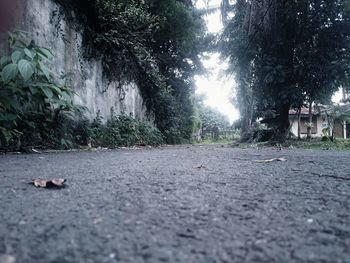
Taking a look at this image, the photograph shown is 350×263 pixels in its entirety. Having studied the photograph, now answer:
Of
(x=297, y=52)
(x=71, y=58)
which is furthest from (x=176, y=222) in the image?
(x=297, y=52)

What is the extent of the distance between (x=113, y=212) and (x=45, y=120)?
143 inches

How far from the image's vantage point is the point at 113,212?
1.12 metres

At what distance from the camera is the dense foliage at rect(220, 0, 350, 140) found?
819cm

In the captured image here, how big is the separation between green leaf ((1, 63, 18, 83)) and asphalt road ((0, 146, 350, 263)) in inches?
76.7

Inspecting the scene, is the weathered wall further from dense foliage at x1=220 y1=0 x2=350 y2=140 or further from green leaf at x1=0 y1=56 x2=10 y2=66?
dense foliage at x1=220 y1=0 x2=350 y2=140

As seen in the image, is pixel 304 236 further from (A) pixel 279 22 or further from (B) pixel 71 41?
(A) pixel 279 22

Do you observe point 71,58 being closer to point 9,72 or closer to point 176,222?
point 9,72

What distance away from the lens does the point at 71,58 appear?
5.59 m

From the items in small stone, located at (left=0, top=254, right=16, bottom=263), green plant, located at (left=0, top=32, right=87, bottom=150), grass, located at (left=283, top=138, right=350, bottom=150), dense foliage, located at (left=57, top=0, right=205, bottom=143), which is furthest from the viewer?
grass, located at (left=283, top=138, right=350, bottom=150)

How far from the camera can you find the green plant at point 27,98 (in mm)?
3453

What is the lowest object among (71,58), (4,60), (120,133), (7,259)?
(7,259)

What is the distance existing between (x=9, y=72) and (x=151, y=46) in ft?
31.3

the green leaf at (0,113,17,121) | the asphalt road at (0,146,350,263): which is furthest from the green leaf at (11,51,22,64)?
the asphalt road at (0,146,350,263)

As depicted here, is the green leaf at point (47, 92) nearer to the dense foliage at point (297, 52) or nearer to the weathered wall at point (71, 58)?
the weathered wall at point (71, 58)
